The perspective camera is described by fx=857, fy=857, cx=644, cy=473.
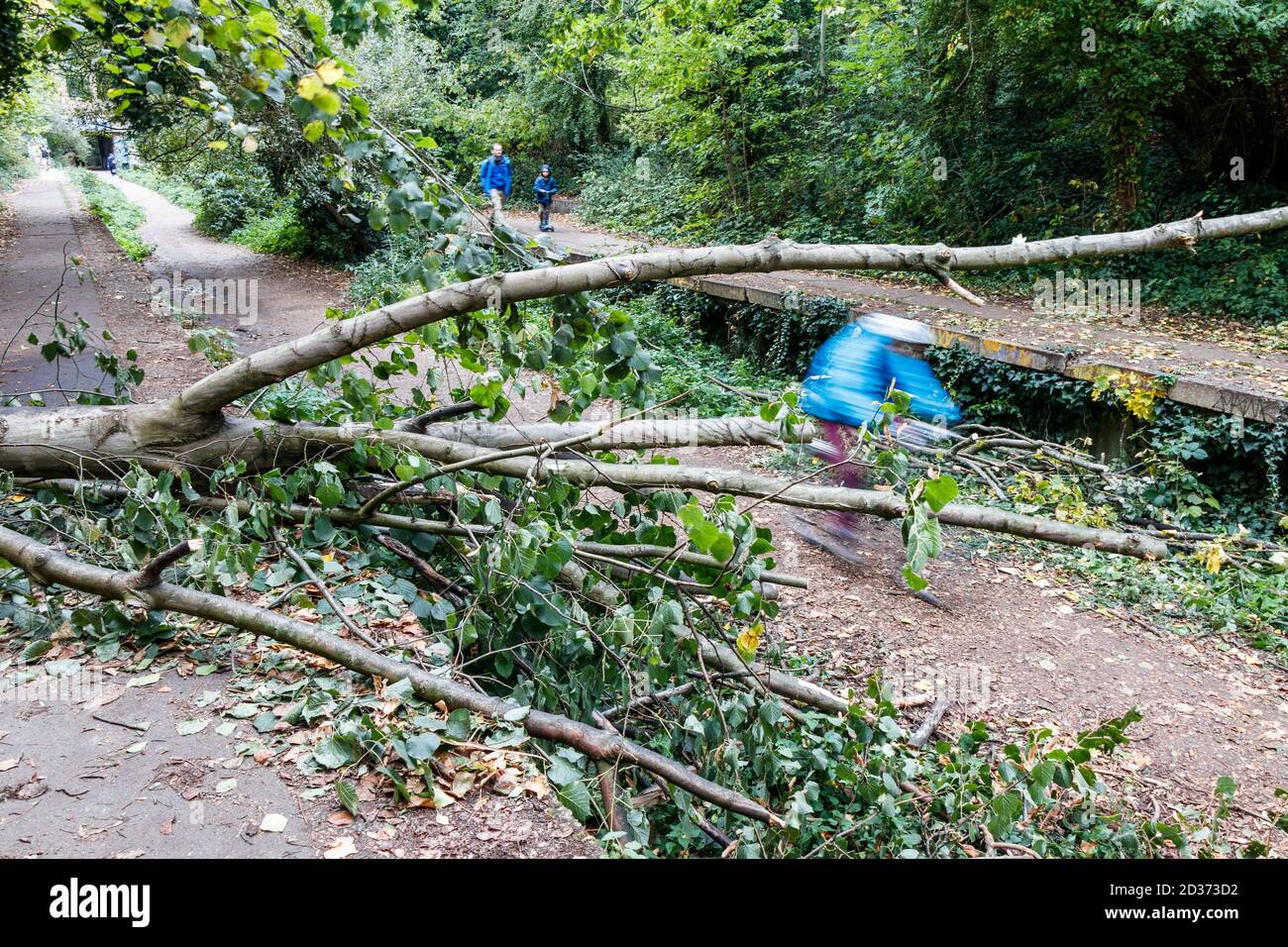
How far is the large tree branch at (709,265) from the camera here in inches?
139

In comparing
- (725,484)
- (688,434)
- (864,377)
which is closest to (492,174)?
(864,377)

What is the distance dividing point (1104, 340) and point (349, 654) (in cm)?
948

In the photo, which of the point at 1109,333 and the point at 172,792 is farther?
the point at 1109,333

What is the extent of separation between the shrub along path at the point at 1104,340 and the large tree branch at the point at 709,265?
4.76m

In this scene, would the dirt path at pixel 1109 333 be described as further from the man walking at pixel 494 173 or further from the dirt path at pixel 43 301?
the dirt path at pixel 43 301

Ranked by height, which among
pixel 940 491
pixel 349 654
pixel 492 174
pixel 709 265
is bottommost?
pixel 349 654

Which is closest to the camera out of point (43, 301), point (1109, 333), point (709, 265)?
point (709, 265)

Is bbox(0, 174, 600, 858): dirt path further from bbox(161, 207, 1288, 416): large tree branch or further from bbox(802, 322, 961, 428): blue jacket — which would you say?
bbox(802, 322, 961, 428): blue jacket

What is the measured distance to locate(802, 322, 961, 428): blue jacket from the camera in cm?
648

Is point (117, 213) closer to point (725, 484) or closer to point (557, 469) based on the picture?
point (557, 469)

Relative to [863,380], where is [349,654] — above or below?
below

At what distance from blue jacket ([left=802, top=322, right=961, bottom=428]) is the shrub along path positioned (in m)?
3.16

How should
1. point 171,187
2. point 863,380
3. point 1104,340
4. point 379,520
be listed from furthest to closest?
point 171,187 < point 1104,340 < point 863,380 < point 379,520

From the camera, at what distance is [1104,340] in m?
9.84
